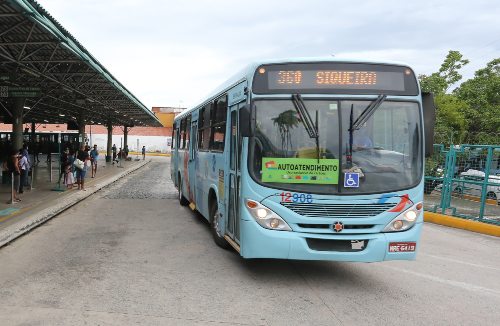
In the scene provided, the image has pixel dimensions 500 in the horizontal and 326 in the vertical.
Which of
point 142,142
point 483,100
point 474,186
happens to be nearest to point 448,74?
point 483,100

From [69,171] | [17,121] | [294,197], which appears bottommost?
[69,171]

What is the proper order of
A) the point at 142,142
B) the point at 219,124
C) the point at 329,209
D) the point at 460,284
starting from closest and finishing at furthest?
the point at 329,209
the point at 460,284
the point at 219,124
the point at 142,142

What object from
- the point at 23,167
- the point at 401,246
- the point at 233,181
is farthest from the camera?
the point at 23,167

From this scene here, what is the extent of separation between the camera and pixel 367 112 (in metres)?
5.63

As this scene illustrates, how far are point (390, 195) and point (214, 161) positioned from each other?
343 centimetres

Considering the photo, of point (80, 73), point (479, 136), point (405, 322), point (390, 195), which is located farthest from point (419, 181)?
point (479, 136)

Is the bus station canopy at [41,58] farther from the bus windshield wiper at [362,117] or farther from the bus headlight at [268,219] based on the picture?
the bus windshield wiper at [362,117]

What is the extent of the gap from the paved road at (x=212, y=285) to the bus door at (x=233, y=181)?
1.95ft

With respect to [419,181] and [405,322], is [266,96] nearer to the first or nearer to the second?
[419,181]

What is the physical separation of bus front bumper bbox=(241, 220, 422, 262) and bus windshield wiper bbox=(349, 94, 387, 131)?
1391mm

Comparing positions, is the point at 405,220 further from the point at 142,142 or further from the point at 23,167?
the point at 142,142

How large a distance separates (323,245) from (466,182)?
8296 millimetres

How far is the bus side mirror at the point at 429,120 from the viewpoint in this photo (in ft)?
18.9

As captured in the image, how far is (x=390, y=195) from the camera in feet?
18.2
